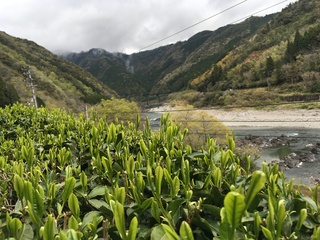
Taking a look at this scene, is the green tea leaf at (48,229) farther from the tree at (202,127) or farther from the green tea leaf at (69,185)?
the tree at (202,127)

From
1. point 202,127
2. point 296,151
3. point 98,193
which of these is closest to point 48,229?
point 98,193

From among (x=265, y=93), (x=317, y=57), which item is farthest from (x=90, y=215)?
(x=317, y=57)

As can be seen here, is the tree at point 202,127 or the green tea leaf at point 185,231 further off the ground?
the green tea leaf at point 185,231

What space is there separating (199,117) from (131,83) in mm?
126890

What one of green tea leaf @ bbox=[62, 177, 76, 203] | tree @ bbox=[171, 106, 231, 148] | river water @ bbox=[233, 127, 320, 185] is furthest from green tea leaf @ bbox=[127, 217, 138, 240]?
tree @ bbox=[171, 106, 231, 148]

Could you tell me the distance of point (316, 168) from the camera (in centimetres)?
1858

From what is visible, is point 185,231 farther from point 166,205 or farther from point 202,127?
point 202,127

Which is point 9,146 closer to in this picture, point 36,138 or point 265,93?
point 36,138

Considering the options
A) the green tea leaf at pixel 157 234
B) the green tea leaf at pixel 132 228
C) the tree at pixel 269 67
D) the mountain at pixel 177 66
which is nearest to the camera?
the green tea leaf at pixel 132 228

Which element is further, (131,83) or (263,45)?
(131,83)

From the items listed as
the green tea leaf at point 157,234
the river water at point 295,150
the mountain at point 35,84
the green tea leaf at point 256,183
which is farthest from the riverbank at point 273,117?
the green tea leaf at point 256,183

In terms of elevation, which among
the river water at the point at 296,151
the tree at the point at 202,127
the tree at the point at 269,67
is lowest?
the river water at the point at 296,151

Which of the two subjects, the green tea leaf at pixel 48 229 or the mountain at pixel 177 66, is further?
the mountain at pixel 177 66

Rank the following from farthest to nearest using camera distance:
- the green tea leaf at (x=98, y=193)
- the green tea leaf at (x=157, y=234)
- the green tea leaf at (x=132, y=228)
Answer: the green tea leaf at (x=98, y=193) < the green tea leaf at (x=157, y=234) < the green tea leaf at (x=132, y=228)
